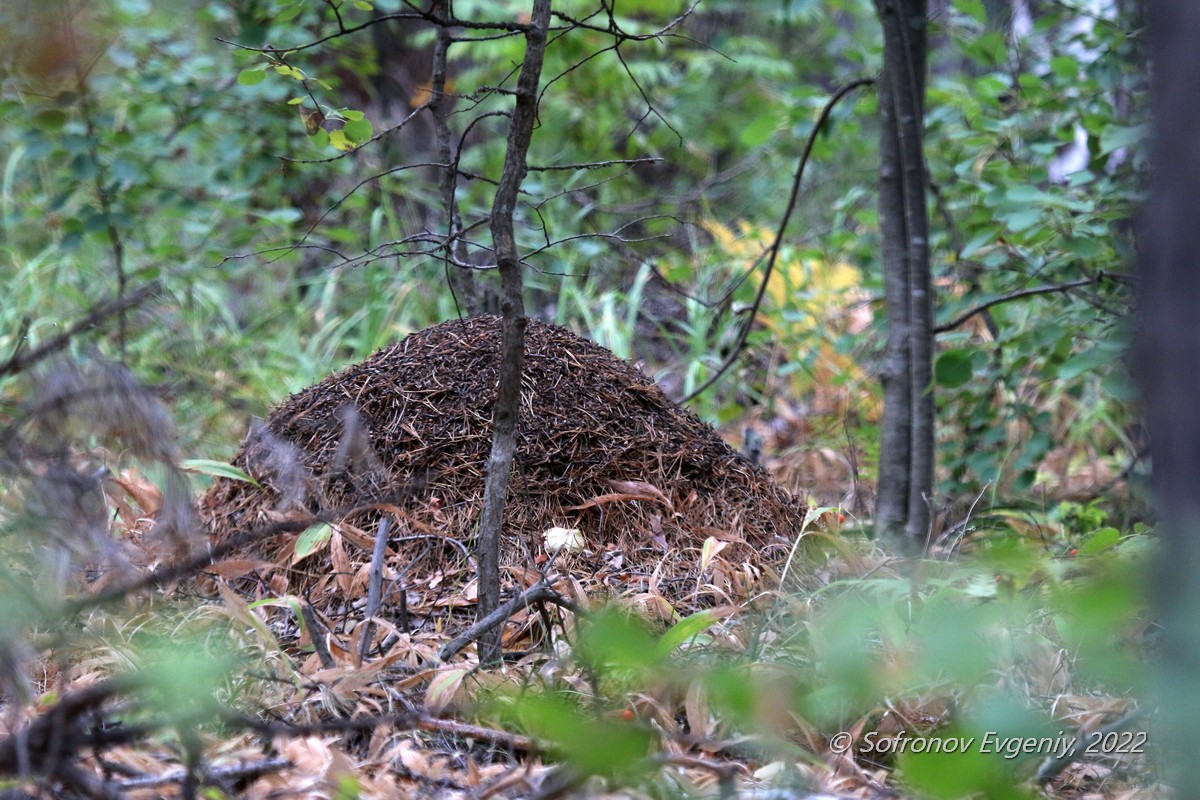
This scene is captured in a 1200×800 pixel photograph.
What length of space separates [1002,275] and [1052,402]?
114 centimetres

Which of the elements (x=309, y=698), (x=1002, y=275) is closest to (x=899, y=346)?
(x=1002, y=275)

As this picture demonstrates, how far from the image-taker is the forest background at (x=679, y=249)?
221 cm

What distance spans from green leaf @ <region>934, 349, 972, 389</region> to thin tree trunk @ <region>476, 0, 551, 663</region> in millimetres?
2015

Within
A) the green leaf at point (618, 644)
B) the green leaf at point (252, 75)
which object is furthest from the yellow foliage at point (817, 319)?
the green leaf at point (618, 644)

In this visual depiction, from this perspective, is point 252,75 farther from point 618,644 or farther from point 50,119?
point 50,119

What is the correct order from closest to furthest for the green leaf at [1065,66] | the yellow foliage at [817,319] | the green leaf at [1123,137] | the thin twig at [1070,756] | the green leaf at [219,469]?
1. the thin twig at [1070,756]
2. the green leaf at [1123,137]
3. the green leaf at [219,469]
4. the green leaf at [1065,66]
5. the yellow foliage at [817,319]

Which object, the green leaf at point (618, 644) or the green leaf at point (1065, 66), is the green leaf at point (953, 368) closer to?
the green leaf at point (1065, 66)

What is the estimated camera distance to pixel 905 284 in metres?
3.60

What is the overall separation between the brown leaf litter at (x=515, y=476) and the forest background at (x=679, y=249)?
10.1 inches

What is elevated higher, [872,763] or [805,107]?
[805,107]

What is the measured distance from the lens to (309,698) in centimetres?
196

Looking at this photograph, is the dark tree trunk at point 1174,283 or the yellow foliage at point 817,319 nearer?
the dark tree trunk at point 1174,283

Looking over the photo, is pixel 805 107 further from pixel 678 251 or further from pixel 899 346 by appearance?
pixel 678 251

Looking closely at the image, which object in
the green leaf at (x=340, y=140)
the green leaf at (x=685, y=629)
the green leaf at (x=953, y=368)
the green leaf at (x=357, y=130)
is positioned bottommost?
the green leaf at (x=685, y=629)
